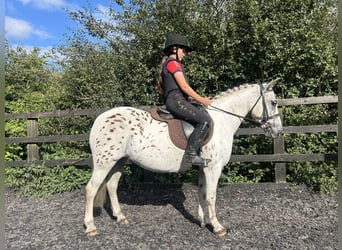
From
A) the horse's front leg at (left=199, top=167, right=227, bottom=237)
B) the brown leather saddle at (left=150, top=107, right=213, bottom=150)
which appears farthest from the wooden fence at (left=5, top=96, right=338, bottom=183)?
the brown leather saddle at (left=150, top=107, right=213, bottom=150)

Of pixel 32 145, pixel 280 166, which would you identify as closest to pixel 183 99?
pixel 280 166

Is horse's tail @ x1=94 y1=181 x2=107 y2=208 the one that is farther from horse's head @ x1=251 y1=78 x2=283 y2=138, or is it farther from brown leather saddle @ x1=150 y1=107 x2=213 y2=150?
horse's head @ x1=251 y1=78 x2=283 y2=138

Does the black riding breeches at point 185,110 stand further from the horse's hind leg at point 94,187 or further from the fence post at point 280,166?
the fence post at point 280,166

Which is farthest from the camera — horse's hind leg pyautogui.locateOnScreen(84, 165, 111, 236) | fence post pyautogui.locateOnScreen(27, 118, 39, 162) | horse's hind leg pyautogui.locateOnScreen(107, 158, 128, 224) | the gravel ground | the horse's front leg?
fence post pyautogui.locateOnScreen(27, 118, 39, 162)

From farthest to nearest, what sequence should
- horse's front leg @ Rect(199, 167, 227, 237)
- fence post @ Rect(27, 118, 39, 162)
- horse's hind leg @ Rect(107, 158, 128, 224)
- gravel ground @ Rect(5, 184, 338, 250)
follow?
1. fence post @ Rect(27, 118, 39, 162)
2. horse's hind leg @ Rect(107, 158, 128, 224)
3. horse's front leg @ Rect(199, 167, 227, 237)
4. gravel ground @ Rect(5, 184, 338, 250)

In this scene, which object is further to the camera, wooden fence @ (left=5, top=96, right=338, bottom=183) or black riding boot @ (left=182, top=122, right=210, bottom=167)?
wooden fence @ (left=5, top=96, right=338, bottom=183)

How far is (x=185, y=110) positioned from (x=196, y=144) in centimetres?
49

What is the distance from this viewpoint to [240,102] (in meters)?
4.43

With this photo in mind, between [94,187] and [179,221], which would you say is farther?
[179,221]

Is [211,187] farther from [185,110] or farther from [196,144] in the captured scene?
[185,110]

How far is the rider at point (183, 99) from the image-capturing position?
157 inches

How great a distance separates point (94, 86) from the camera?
24.3ft

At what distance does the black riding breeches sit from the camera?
4.04 m

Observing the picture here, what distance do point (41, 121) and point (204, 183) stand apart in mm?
5099
